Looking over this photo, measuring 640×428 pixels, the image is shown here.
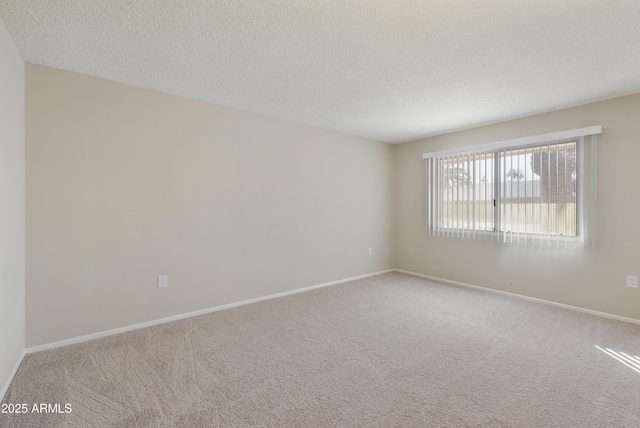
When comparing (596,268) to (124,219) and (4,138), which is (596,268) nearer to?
(124,219)

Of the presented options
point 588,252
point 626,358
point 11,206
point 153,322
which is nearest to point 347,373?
point 153,322

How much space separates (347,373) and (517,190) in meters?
3.20

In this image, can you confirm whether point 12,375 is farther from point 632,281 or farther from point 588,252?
point 632,281

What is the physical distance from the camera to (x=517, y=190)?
3752mm

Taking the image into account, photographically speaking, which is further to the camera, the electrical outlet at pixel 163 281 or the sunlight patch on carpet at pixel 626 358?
the electrical outlet at pixel 163 281

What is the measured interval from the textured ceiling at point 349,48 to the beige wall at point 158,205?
0.32 metres

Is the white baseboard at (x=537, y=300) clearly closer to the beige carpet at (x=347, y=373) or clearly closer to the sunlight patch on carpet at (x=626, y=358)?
the beige carpet at (x=347, y=373)

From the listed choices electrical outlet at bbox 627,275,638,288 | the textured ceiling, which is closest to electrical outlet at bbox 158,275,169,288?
the textured ceiling

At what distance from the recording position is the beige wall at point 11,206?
1822 mm

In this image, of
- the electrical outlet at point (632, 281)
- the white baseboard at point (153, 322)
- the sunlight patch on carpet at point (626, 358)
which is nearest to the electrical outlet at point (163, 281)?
the white baseboard at point (153, 322)

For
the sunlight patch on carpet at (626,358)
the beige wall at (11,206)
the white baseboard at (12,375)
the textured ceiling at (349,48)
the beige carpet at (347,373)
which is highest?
the textured ceiling at (349,48)

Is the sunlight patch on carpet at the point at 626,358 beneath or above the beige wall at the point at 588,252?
beneath

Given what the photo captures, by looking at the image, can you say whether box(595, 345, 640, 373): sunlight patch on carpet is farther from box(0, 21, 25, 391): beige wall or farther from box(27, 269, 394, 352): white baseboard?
box(0, 21, 25, 391): beige wall

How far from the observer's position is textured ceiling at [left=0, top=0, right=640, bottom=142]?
174 centimetres
